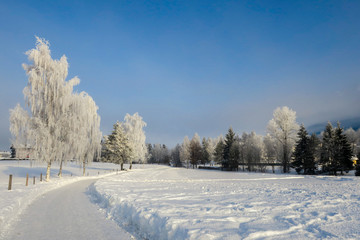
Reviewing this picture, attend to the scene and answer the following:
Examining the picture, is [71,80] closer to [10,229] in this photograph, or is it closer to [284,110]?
[10,229]

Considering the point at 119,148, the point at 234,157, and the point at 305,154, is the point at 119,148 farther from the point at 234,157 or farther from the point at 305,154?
the point at 305,154

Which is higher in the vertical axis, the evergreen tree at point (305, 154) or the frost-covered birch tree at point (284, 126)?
the frost-covered birch tree at point (284, 126)

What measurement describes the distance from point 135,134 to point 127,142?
2.73 meters

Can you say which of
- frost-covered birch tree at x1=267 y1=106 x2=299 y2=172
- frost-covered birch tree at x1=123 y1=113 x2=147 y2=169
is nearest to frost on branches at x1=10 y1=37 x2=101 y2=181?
frost-covered birch tree at x1=123 y1=113 x2=147 y2=169

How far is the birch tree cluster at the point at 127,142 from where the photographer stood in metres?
45.2

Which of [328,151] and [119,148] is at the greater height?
[328,151]

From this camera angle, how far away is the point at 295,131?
40250 millimetres

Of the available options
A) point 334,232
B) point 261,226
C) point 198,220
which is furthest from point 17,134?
point 334,232

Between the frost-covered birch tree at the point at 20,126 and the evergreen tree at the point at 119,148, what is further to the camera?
the evergreen tree at the point at 119,148

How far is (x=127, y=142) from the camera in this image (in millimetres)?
46031

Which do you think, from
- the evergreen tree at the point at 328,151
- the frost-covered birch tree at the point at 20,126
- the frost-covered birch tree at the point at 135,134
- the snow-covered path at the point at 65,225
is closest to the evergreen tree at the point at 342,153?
the evergreen tree at the point at 328,151

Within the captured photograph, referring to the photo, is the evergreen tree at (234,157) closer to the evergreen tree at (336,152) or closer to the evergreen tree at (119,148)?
the evergreen tree at (336,152)

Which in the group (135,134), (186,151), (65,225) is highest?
(135,134)

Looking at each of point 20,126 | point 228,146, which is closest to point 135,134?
point 228,146
